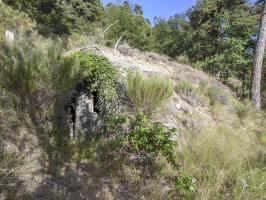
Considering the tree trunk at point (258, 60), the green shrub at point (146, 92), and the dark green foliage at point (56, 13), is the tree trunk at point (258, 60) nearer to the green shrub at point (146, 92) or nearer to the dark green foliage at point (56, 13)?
the green shrub at point (146, 92)

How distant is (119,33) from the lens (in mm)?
16328

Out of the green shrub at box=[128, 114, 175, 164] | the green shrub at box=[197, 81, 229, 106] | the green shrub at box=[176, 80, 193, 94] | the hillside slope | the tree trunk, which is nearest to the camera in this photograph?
the hillside slope

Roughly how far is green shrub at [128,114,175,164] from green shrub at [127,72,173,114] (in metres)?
1.48

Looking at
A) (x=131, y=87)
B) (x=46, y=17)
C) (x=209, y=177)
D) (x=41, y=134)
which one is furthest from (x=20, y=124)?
(x=46, y=17)

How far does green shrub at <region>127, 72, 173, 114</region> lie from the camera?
19.7ft

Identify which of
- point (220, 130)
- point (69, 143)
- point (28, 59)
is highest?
point (28, 59)

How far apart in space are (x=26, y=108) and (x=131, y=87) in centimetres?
216

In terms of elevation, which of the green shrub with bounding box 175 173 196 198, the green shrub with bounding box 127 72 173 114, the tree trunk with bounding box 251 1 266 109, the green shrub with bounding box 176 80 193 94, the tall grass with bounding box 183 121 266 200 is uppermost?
the tree trunk with bounding box 251 1 266 109

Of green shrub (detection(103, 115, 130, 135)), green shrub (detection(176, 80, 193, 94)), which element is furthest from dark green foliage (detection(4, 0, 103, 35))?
green shrub (detection(103, 115, 130, 135))

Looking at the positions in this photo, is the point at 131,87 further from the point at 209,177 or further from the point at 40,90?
the point at 209,177

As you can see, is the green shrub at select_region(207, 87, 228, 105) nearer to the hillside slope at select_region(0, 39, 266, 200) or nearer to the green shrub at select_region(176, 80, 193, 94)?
the green shrub at select_region(176, 80, 193, 94)

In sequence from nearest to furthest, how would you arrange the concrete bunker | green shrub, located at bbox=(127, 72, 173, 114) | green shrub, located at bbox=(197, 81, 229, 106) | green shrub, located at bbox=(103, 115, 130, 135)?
green shrub, located at bbox=(103, 115, 130, 135) < the concrete bunker < green shrub, located at bbox=(127, 72, 173, 114) < green shrub, located at bbox=(197, 81, 229, 106)

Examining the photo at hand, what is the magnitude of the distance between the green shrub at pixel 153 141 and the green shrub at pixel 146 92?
1.48 metres

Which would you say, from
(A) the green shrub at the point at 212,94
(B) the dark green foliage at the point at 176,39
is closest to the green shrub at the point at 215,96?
(A) the green shrub at the point at 212,94
